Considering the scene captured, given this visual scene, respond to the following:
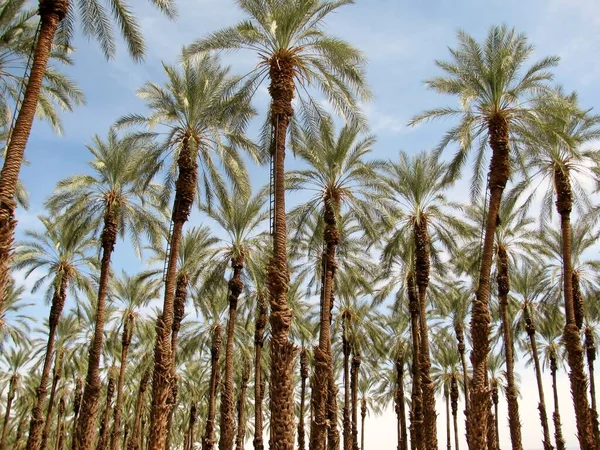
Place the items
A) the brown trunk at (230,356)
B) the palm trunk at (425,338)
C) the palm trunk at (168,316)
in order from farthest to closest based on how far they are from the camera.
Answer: the brown trunk at (230,356) → the palm trunk at (425,338) → the palm trunk at (168,316)

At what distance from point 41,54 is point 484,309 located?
14.5 meters

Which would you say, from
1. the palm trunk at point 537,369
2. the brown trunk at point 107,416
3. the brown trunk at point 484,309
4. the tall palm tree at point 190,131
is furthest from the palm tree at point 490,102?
the brown trunk at point 107,416

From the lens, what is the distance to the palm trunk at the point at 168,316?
18.7 meters

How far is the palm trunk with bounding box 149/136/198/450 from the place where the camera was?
18.7 m

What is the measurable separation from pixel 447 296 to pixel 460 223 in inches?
364

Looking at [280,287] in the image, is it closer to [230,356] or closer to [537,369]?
[230,356]

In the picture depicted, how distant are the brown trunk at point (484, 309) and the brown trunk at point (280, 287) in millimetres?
6062

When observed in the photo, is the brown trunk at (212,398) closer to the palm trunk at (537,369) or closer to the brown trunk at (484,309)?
the brown trunk at (484,309)

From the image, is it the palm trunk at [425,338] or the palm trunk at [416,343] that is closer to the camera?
the palm trunk at [425,338]

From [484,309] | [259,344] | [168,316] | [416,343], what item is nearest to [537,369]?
[416,343]

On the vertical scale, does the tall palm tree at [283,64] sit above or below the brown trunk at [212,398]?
above

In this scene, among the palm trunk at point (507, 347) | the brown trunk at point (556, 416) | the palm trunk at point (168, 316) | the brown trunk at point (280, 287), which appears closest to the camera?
the brown trunk at point (280, 287)

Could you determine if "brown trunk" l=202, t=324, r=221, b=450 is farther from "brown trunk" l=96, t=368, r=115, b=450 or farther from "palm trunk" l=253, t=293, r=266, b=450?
"brown trunk" l=96, t=368, r=115, b=450

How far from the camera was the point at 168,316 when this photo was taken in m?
20.1
